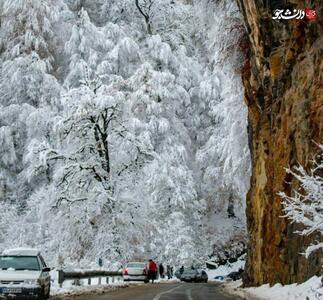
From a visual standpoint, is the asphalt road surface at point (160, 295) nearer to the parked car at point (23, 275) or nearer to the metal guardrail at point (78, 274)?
the metal guardrail at point (78, 274)

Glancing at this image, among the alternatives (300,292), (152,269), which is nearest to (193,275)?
(152,269)

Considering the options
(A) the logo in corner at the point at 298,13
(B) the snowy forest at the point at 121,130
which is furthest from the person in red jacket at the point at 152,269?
(A) the logo in corner at the point at 298,13

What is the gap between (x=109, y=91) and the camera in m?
37.4

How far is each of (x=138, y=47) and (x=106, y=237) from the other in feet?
51.5

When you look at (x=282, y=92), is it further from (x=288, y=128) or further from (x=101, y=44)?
(x=101, y=44)

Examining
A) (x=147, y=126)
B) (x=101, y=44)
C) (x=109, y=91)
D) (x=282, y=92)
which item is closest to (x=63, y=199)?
(x=109, y=91)

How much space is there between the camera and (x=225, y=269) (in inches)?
2087

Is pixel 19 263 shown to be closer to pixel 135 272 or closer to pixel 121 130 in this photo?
pixel 121 130

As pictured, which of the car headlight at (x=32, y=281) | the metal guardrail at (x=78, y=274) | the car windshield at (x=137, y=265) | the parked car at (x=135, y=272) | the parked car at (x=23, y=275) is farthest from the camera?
the car windshield at (x=137, y=265)

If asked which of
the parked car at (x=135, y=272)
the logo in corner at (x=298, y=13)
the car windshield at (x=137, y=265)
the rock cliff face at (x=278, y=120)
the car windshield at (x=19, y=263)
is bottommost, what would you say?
the parked car at (x=135, y=272)

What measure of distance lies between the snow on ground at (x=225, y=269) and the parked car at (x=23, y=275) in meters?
34.5

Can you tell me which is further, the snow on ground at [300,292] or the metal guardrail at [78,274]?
the metal guardrail at [78,274]

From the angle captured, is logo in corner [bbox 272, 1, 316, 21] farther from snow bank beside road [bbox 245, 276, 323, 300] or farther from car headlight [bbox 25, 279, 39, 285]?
car headlight [bbox 25, 279, 39, 285]

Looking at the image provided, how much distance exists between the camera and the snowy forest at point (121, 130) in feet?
116
